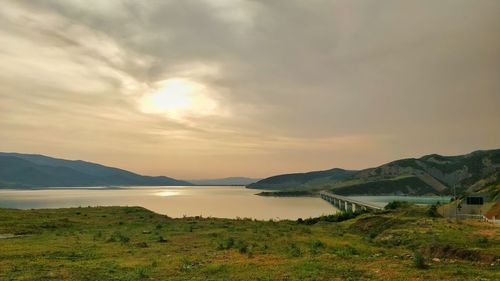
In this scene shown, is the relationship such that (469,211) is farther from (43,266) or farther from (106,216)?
(43,266)

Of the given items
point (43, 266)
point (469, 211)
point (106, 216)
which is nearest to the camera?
point (43, 266)

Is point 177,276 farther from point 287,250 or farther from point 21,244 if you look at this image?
point 21,244

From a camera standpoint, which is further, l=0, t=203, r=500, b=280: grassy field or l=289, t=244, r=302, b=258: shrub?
l=289, t=244, r=302, b=258: shrub

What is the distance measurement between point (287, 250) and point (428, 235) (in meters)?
Result: 20.4

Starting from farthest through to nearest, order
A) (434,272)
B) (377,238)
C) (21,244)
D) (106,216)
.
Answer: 1. (106,216)
2. (377,238)
3. (21,244)
4. (434,272)

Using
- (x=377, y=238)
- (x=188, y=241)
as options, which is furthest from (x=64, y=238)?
(x=377, y=238)

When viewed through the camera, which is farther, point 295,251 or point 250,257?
point 295,251

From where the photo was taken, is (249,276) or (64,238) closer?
(249,276)

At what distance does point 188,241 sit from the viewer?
4531 centimetres

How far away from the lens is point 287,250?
3650 cm

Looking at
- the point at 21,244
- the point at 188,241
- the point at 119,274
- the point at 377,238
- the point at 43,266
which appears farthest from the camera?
the point at 377,238

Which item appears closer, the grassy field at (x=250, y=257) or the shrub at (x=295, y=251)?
the grassy field at (x=250, y=257)

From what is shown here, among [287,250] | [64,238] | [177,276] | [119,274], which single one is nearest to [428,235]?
[287,250]

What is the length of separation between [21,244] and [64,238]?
6.26 meters
